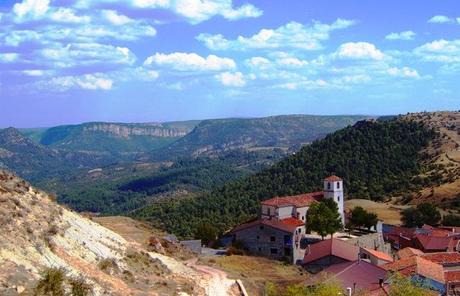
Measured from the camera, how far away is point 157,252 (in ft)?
142

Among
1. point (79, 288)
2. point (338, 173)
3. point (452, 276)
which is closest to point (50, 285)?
point (79, 288)

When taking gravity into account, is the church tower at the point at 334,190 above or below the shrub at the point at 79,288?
below

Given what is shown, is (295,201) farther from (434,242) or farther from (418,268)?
(418,268)

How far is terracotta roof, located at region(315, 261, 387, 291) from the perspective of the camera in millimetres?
50344

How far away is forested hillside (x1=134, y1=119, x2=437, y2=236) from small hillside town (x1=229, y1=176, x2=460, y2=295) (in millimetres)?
38409

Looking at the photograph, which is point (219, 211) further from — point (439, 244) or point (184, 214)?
point (439, 244)

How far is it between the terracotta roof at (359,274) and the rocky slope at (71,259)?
15.0 m

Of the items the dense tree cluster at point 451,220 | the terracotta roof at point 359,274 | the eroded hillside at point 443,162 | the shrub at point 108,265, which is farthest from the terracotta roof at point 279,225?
the eroded hillside at point 443,162

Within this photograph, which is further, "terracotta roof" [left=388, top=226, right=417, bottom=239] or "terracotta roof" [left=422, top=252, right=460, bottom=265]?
"terracotta roof" [left=388, top=226, right=417, bottom=239]

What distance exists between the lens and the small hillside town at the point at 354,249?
52.2 meters

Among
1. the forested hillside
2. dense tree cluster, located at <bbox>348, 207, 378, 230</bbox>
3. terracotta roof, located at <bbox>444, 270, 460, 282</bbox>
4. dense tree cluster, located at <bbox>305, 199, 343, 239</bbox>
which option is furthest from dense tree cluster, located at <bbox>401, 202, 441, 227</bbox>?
terracotta roof, located at <bbox>444, 270, 460, 282</bbox>

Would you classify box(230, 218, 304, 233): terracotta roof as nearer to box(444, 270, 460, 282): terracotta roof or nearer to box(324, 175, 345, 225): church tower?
box(324, 175, 345, 225): church tower

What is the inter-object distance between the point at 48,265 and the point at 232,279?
1703cm

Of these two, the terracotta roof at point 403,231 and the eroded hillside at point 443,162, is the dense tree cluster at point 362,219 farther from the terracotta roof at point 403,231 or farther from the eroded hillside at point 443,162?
the eroded hillside at point 443,162
